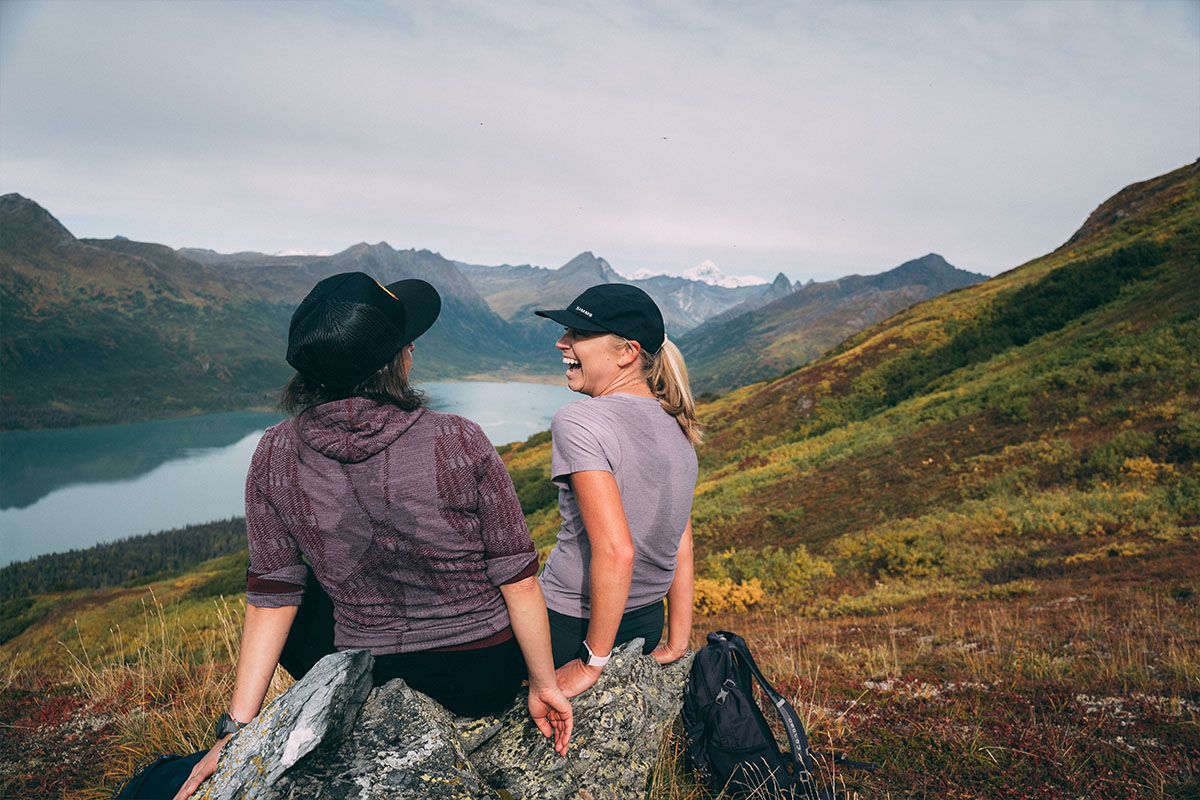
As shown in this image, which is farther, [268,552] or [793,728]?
[793,728]

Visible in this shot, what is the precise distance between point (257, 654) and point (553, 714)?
1.22 m

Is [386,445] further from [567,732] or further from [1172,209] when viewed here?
[1172,209]

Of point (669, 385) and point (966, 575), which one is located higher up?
point (669, 385)

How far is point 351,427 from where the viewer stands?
7.39 ft

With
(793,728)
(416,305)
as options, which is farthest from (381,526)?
(793,728)

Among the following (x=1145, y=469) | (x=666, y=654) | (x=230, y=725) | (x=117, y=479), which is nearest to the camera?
(x=230, y=725)

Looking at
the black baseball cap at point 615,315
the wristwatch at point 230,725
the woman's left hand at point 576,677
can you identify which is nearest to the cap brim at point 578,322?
the black baseball cap at point 615,315

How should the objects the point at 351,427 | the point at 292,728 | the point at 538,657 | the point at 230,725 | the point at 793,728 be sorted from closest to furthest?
the point at 292,728
the point at 351,427
the point at 230,725
the point at 538,657
the point at 793,728

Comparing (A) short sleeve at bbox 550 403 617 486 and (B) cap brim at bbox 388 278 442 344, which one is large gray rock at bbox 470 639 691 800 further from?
A: (B) cap brim at bbox 388 278 442 344

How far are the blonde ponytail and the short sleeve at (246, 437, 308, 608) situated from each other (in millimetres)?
1681

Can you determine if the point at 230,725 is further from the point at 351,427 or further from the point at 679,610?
the point at 679,610

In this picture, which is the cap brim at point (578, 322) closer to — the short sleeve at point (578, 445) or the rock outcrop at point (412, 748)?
the short sleeve at point (578, 445)

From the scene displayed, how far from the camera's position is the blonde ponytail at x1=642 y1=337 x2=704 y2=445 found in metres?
2.97

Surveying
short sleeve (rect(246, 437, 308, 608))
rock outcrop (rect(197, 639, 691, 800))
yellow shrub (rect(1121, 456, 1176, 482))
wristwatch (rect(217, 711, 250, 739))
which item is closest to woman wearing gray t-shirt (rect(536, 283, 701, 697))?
rock outcrop (rect(197, 639, 691, 800))
